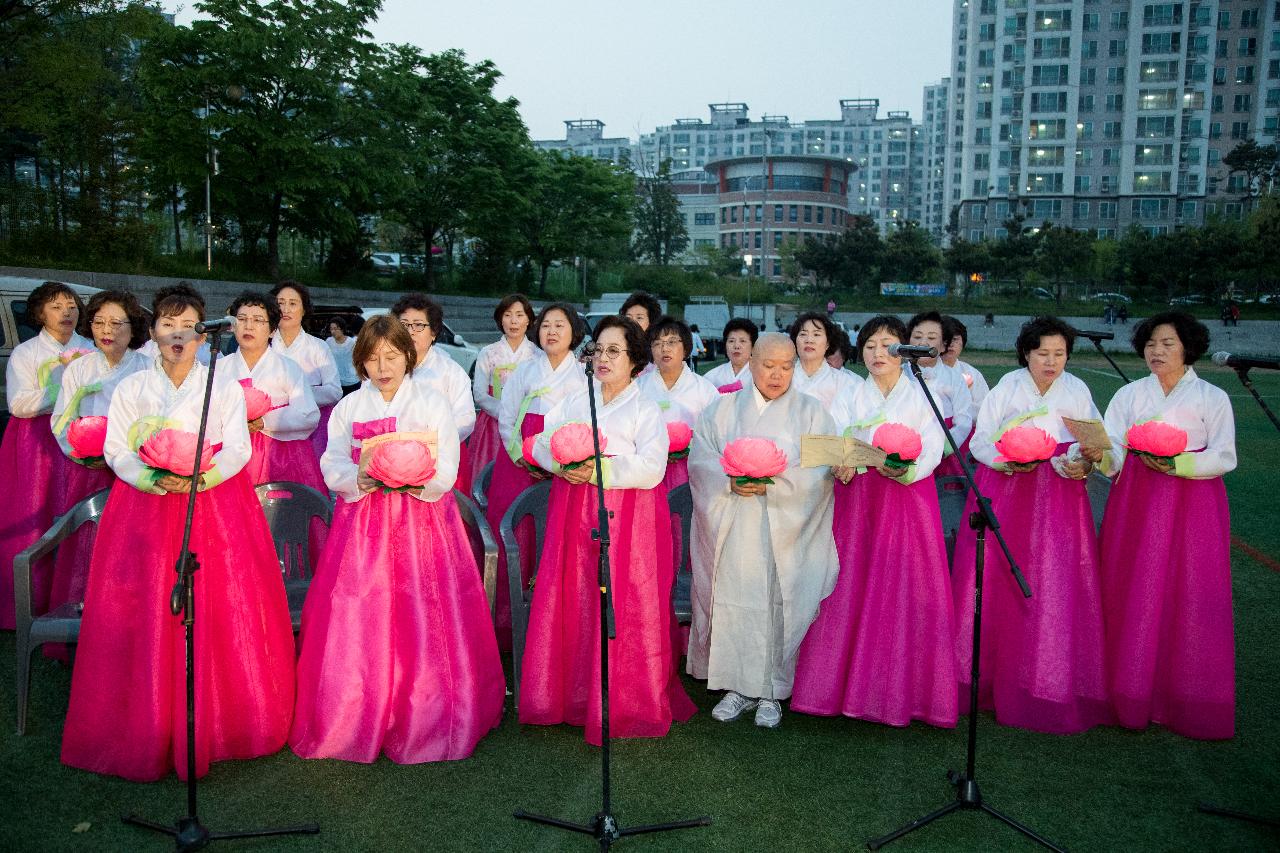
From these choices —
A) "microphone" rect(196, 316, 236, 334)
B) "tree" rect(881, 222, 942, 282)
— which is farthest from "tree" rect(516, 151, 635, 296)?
"microphone" rect(196, 316, 236, 334)

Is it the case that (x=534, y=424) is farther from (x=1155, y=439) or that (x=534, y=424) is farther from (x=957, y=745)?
(x=1155, y=439)

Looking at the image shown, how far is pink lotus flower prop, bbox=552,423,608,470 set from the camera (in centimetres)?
395

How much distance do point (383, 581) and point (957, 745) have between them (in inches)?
104

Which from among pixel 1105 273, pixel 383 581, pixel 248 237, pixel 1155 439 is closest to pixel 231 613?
pixel 383 581

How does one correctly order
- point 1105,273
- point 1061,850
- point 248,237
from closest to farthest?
point 1061,850 < point 248,237 < point 1105,273

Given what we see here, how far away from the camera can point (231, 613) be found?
3.83m

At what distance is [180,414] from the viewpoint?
3.90 meters

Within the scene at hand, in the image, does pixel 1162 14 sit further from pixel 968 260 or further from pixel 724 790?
pixel 724 790

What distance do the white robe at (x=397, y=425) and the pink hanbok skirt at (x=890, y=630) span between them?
189cm

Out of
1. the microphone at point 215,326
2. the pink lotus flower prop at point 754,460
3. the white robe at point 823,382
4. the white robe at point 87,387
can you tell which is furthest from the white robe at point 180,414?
the white robe at point 823,382

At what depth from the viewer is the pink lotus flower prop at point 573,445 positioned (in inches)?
155

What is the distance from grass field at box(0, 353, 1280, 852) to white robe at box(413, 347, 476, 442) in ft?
5.78

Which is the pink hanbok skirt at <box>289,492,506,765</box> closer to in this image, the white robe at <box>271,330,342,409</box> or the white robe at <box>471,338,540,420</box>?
the white robe at <box>271,330,342,409</box>

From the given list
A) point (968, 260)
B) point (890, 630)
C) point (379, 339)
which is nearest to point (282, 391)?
point (379, 339)
